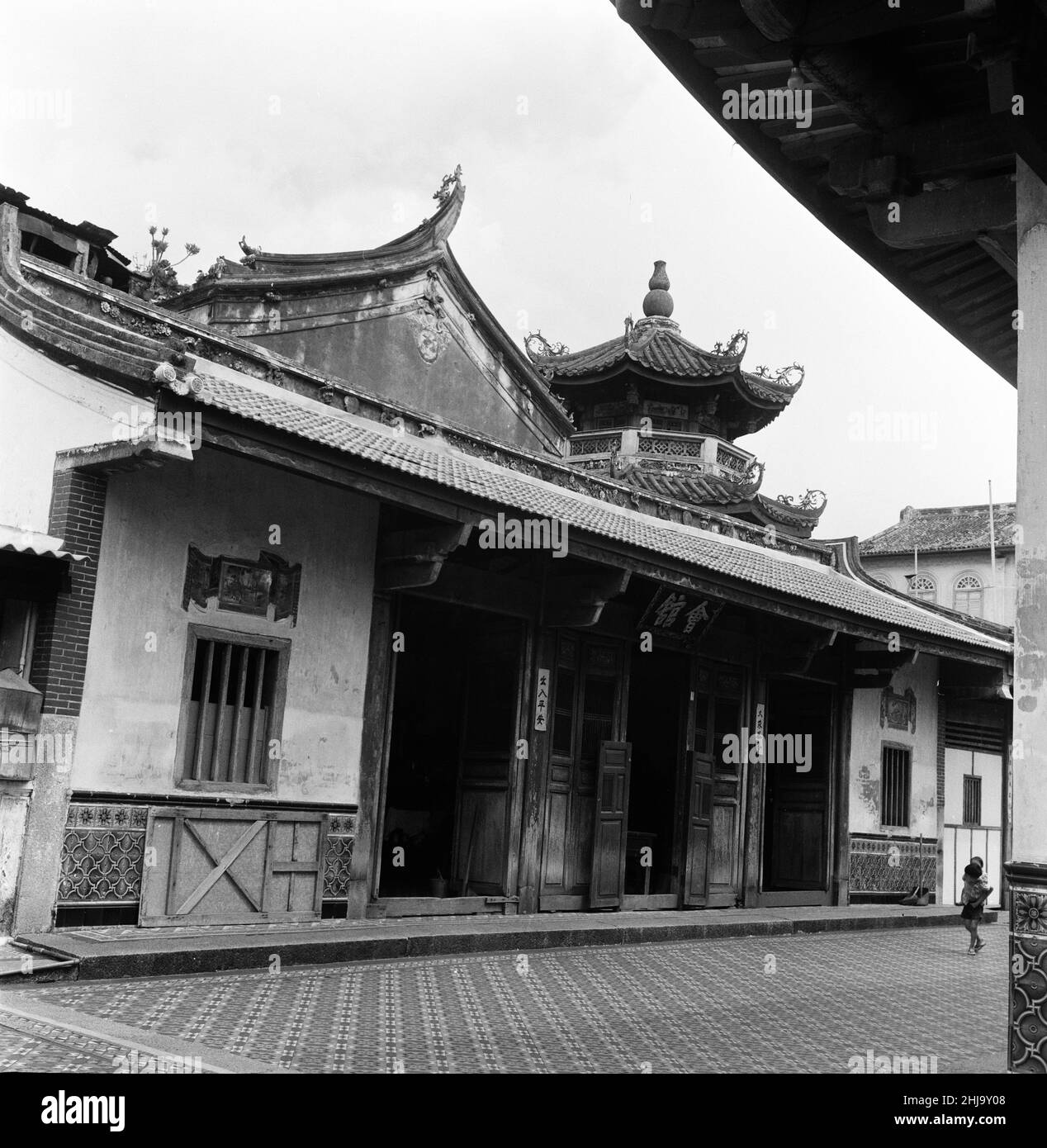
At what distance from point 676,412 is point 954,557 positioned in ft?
75.5

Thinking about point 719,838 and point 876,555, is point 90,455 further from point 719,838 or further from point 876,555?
point 876,555

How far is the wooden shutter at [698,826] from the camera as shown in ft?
45.0

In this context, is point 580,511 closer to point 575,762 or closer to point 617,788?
point 575,762

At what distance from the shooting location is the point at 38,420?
886 centimetres

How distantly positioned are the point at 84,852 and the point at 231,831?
1262 millimetres

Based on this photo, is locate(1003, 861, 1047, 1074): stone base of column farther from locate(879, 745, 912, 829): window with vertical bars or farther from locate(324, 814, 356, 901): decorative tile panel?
locate(879, 745, 912, 829): window with vertical bars

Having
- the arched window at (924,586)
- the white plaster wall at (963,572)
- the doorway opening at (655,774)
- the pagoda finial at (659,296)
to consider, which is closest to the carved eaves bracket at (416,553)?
the doorway opening at (655,774)

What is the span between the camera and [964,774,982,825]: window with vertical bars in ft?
66.0

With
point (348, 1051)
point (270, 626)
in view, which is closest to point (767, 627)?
point (270, 626)

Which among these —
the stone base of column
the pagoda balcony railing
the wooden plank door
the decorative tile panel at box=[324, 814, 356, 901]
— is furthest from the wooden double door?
the pagoda balcony railing

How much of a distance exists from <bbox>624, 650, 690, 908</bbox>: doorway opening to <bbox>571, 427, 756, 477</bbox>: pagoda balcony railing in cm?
881

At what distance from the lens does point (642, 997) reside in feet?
26.3

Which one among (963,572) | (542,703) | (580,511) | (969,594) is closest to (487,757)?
(542,703)

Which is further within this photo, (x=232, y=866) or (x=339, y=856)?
Result: (x=339, y=856)
